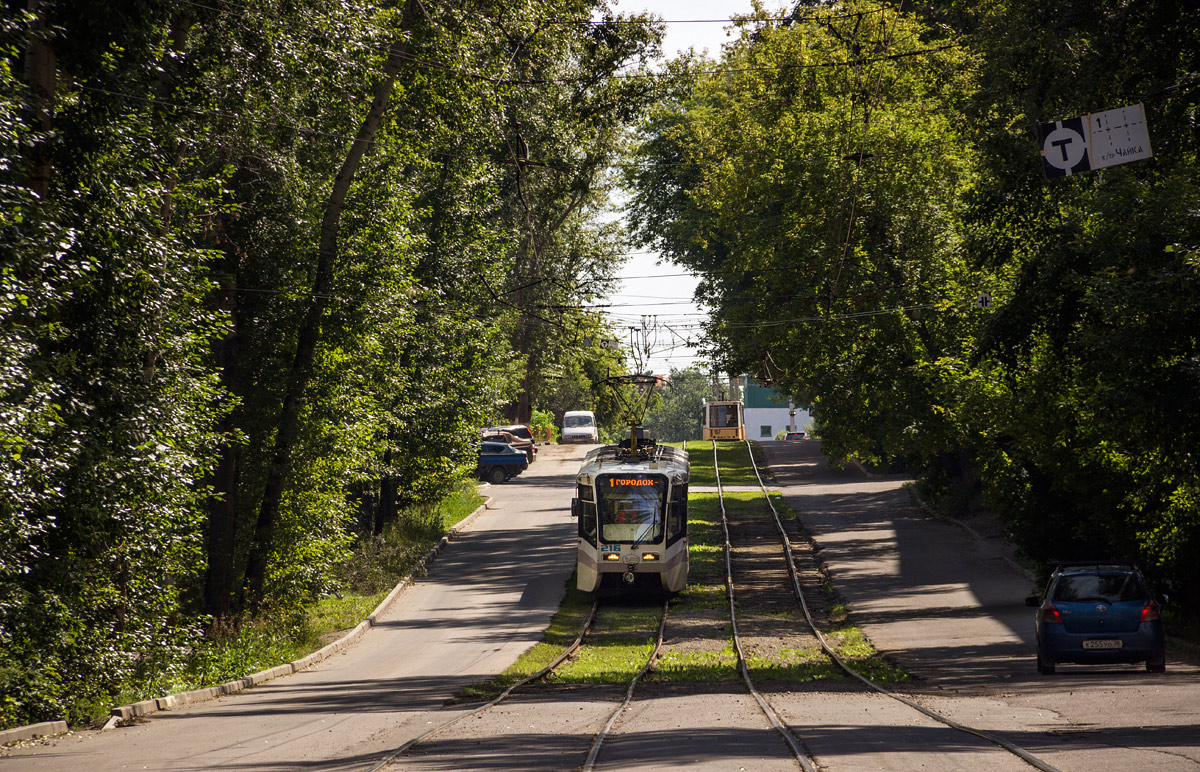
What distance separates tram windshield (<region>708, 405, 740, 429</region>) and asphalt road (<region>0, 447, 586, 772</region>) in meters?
37.0

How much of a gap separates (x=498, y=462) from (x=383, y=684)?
117 ft

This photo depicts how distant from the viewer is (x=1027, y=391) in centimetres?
2173

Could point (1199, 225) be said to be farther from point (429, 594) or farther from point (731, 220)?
point (731, 220)

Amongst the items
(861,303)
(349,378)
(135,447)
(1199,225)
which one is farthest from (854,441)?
(135,447)

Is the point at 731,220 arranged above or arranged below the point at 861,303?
above

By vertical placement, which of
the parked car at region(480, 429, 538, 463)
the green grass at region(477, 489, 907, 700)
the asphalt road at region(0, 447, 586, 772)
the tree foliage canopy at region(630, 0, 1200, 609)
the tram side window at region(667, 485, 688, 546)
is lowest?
the green grass at region(477, 489, 907, 700)

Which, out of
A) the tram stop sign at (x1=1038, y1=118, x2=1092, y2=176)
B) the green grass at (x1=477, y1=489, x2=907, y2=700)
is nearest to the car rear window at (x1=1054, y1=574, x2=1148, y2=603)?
the green grass at (x1=477, y1=489, x2=907, y2=700)

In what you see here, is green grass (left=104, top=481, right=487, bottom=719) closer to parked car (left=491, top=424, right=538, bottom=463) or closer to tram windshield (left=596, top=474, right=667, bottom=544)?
tram windshield (left=596, top=474, right=667, bottom=544)

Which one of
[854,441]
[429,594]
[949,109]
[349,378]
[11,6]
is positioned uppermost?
[949,109]

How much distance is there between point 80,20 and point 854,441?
81.3 ft

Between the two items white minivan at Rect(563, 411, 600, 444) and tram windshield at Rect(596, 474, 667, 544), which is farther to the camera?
white minivan at Rect(563, 411, 600, 444)

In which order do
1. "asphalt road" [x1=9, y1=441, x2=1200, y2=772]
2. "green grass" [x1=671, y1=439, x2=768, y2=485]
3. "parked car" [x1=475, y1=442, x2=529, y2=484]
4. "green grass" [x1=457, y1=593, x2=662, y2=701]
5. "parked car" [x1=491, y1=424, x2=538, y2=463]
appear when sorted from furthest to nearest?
"parked car" [x1=491, y1=424, x2=538, y2=463], "parked car" [x1=475, y1=442, x2=529, y2=484], "green grass" [x1=671, y1=439, x2=768, y2=485], "green grass" [x1=457, y1=593, x2=662, y2=701], "asphalt road" [x1=9, y1=441, x2=1200, y2=772]

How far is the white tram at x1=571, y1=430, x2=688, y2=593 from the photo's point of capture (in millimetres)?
26375

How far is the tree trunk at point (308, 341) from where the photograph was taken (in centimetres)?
2130
